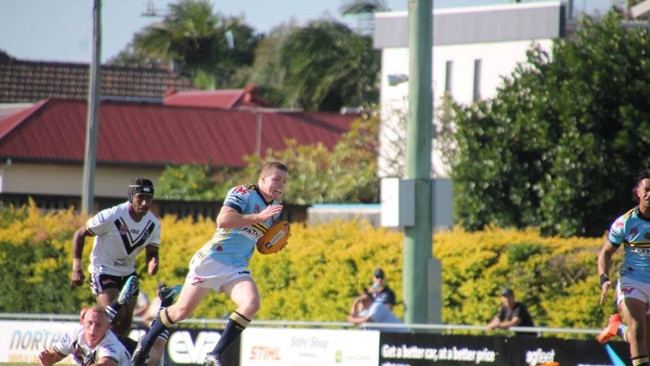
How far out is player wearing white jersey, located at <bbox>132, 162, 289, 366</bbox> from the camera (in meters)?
11.3

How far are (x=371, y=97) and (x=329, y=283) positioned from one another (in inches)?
1504

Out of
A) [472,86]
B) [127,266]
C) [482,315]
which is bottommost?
[482,315]

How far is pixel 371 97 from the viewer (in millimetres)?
60125

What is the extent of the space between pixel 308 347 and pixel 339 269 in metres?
5.21

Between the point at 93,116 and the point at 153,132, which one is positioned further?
the point at 153,132

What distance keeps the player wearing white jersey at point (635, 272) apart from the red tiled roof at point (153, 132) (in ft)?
110

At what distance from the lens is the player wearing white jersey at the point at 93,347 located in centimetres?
1065

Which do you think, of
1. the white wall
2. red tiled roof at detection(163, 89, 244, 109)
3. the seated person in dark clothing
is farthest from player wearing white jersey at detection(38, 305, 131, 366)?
red tiled roof at detection(163, 89, 244, 109)

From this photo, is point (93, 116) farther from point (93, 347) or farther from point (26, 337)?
point (93, 347)

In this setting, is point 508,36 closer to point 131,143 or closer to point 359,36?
point 131,143

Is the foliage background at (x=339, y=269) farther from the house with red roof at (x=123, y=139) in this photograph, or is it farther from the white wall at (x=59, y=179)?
the white wall at (x=59, y=179)

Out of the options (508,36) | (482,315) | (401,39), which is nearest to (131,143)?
(401,39)

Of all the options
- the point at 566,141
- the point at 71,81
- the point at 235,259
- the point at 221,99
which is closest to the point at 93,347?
Answer: the point at 235,259

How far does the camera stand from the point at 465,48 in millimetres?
36812
